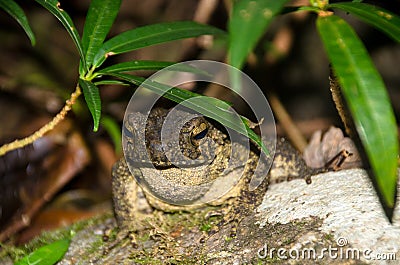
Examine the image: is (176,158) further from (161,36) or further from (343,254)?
(343,254)

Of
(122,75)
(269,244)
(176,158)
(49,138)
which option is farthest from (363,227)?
(49,138)

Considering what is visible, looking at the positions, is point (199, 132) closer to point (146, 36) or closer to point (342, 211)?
point (146, 36)

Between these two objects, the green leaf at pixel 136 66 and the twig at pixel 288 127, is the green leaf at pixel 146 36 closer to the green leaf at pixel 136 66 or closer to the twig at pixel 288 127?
the green leaf at pixel 136 66

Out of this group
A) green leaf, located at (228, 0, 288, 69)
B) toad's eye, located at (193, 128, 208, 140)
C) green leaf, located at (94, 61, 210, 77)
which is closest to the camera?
green leaf, located at (228, 0, 288, 69)

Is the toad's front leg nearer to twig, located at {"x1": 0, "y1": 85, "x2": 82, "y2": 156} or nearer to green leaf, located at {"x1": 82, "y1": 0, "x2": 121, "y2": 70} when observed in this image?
twig, located at {"x1": 0, "y1": 85, "x2": 82, "y2": 156}

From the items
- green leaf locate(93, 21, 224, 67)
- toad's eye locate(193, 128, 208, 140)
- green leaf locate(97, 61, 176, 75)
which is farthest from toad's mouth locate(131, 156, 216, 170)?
green leaf locate(93, 21, 224, 67)

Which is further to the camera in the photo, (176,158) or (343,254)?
(176,158)

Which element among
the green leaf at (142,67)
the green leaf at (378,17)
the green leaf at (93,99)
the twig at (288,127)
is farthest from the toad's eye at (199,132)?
the twig at (288,127)
